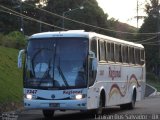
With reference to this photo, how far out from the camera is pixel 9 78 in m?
34.2

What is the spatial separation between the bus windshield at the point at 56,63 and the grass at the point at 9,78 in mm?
7798

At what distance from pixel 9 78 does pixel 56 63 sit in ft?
46.4

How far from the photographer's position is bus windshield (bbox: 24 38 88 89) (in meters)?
20.3

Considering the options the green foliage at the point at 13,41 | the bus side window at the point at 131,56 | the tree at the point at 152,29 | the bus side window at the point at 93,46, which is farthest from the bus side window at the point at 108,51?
the tree at the point at 152,29

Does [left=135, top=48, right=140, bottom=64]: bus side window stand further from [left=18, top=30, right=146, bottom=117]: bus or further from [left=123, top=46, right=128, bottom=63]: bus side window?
[left=18, top=30, right=146, bottom=117]: bus

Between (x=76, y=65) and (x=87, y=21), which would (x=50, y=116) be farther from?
(x=87, y=21)

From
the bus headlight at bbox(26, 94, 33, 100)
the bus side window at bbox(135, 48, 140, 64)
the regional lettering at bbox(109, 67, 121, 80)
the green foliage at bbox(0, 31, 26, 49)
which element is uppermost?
the green foliage at bbox(0, 31, 26, 49)

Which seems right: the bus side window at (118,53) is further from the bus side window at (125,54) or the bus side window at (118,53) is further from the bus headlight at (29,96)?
the bus headlight at (29,96)

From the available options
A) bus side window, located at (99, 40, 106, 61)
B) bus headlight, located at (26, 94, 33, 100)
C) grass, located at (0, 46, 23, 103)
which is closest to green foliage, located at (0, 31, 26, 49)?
grass, located at (0, 46, 23, 103)

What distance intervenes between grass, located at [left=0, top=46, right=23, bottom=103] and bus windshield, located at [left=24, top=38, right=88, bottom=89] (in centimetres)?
780

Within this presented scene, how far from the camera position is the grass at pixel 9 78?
29862mm

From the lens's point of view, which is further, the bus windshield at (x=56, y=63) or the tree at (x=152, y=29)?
the tree at (x=152, y=29)

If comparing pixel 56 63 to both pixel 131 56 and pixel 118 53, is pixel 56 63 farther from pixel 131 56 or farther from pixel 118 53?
pixel 131 56

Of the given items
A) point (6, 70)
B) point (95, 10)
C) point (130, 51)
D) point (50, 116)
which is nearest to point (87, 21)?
point (95, 10)
